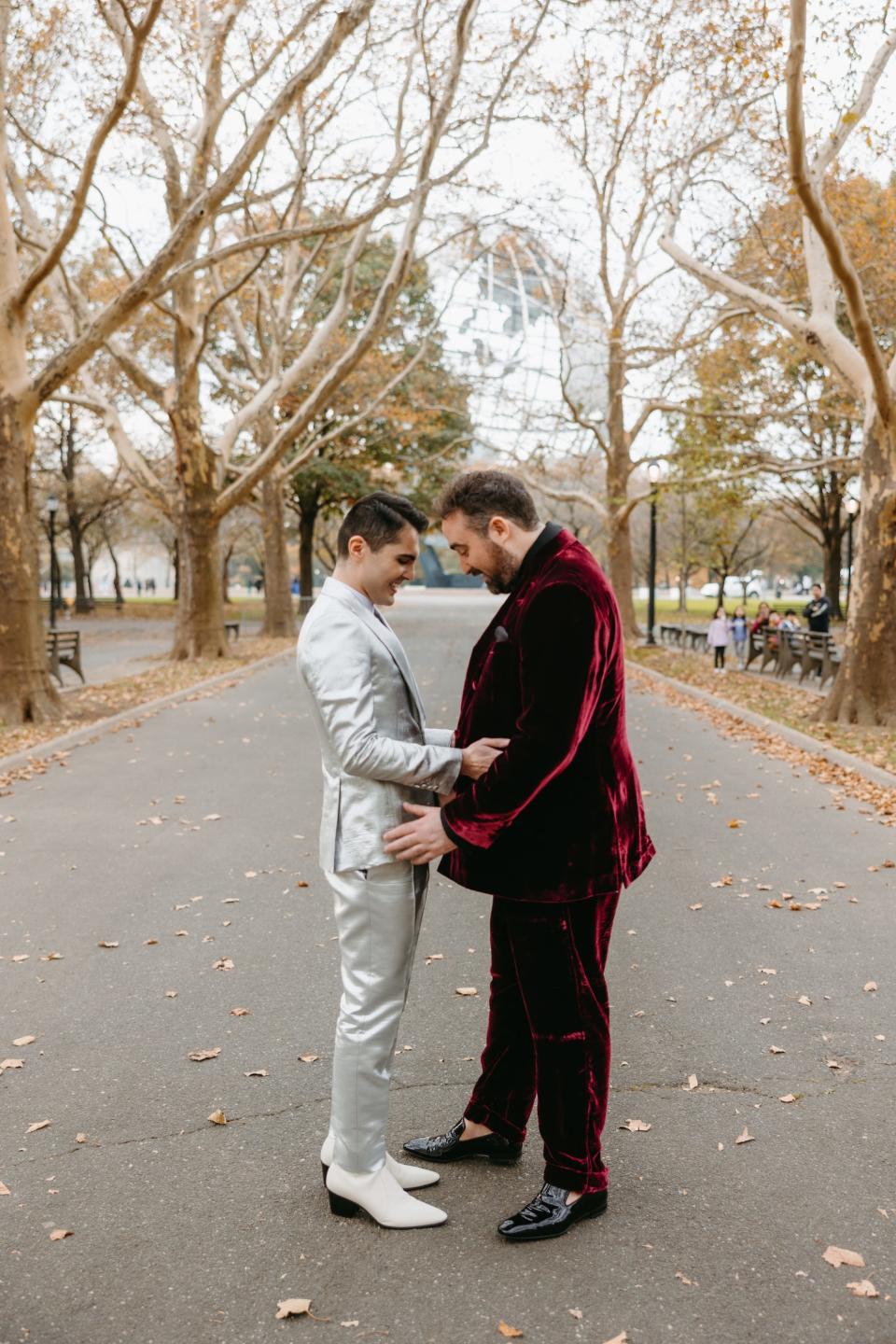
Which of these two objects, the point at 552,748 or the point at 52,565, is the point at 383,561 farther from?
the point at 52,565

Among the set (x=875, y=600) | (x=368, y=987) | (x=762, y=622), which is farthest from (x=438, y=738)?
(x=762, y=622)

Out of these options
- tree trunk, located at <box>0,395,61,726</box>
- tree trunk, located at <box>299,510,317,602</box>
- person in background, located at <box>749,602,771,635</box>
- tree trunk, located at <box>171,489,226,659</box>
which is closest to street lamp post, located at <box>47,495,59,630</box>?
tree trunk, located at <box>299,510,317,602</box>

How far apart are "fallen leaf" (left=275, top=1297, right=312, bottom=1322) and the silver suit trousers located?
0.44m

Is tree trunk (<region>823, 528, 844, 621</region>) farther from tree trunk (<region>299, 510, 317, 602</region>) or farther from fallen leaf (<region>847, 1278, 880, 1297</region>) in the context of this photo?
fallen leaf (<region>847, 1278, 880, 1297</region>)

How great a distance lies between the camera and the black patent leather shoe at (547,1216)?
10.2ft

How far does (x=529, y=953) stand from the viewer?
10.4 feet

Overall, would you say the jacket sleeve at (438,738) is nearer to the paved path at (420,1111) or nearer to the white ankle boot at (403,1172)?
the paved path at (420,1111)

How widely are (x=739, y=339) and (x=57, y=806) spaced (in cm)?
2338

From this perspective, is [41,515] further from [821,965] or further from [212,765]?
[821,965]

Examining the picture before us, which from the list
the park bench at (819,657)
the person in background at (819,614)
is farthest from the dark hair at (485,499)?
the person in background at (819,614)

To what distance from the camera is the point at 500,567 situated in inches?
124

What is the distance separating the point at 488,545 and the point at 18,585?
468 inches

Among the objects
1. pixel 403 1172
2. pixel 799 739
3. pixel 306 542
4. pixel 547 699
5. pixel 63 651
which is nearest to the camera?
pixel 547 699

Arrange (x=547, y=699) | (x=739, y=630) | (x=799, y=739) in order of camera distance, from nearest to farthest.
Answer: (x=547, y=699), (x=799, y=739), (x=739, y=630)
